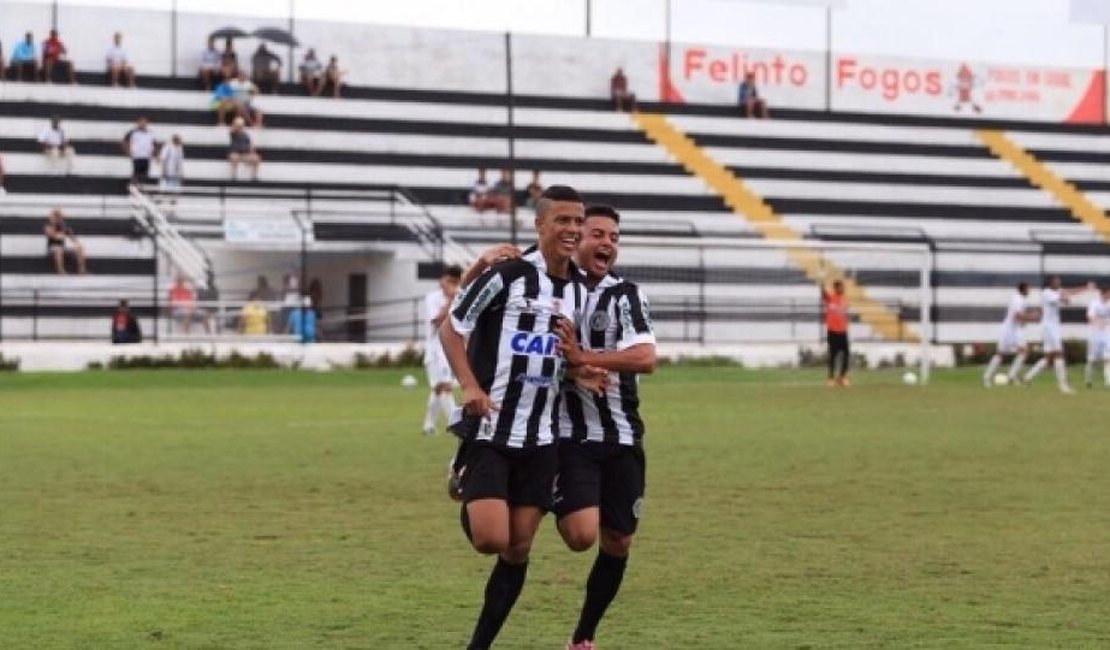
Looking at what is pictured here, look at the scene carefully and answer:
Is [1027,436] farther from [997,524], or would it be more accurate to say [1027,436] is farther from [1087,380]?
[1087,380]

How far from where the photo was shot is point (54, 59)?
171 ft

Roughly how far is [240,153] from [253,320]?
27.7 ft

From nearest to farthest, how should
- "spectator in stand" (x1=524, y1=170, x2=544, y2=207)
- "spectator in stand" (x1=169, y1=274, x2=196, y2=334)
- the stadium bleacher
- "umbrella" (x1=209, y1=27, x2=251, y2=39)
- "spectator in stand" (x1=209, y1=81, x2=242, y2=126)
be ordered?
"spectator in stand" (x1=169, y1=274, x2=196, y2=334) < the stadium bleacher < "spectator in stand" (x1=524, y1=170, x2=544, y2=207) < "spectator in stand" (x1=209, y1=81, x2=242, y2=126) < "umbrella" (x1=209, y1=27, x2=251, y2=39)

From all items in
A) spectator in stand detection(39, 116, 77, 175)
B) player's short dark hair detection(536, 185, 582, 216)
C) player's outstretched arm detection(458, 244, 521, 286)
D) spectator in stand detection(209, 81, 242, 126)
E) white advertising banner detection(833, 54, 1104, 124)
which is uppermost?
white advertising banner detection(833, 54, 1104, 124)

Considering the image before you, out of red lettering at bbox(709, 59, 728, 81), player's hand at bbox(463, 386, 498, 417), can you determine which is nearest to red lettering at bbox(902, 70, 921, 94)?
red lettering at bbox(709, 59, 728, 81)

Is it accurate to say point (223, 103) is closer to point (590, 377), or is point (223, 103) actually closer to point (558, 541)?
point (558, 541)

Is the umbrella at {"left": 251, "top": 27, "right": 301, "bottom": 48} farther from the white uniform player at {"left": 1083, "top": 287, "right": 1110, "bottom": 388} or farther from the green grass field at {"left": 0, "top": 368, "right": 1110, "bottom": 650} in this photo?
the green grass field at {"left": 0, "top": 368, "right": 1110, "bottom": 650}

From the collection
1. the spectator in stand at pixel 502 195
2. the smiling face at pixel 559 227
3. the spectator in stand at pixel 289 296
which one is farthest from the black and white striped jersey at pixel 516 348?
the spectator in stand at pixel 502 195

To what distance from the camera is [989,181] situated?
60875mm

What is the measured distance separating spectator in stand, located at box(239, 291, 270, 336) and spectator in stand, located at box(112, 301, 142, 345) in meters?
2.43

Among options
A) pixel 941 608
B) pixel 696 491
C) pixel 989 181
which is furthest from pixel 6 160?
pixel 941 608

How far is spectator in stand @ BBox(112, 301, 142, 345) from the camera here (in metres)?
41.5

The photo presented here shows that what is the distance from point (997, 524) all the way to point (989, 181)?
154ft

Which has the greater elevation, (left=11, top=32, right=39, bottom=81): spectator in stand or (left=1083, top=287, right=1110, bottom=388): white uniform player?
(left=11, top=32, right=39, bottom=81): spectator in stand
